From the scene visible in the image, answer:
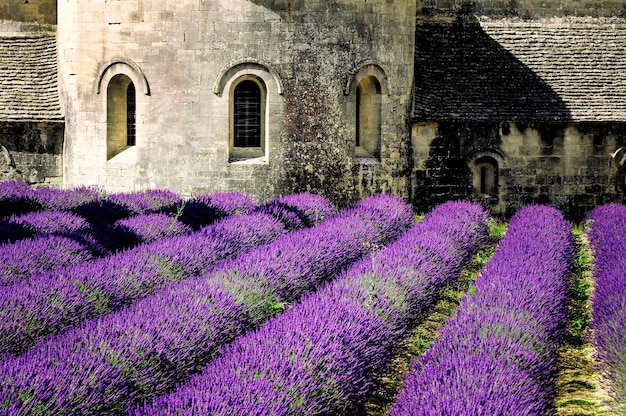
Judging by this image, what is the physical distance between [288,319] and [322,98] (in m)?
8.58

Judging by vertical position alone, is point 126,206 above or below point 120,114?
below

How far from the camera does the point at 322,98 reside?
14117mm

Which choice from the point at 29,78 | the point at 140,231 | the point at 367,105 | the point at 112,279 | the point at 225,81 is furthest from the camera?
the point at 29,78

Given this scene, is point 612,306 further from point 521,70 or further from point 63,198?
point 521,70

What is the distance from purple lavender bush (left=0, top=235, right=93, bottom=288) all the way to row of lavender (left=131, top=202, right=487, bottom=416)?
2.78 meters

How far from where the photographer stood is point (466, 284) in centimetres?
954

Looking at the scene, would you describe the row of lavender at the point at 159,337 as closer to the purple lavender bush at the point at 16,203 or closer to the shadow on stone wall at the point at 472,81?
the purple lavender bush at the point at 16,203

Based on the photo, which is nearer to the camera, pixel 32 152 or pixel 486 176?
pixel 32 152

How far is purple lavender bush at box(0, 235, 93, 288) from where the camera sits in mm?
7589

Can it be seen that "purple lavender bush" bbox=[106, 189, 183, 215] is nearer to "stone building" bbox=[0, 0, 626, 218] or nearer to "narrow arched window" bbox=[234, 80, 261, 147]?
"stone building" bbox=[0, 0, 626, 218]

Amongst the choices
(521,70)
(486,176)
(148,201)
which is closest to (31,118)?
(148,201)

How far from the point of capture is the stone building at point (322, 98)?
45.7 feet

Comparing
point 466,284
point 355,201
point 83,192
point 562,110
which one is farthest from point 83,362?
point 562,110

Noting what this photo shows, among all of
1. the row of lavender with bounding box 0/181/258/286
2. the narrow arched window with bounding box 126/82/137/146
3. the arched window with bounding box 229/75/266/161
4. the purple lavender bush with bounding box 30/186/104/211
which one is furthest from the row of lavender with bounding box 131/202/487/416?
the narrow arched window with bounding box 126/82/137/146
